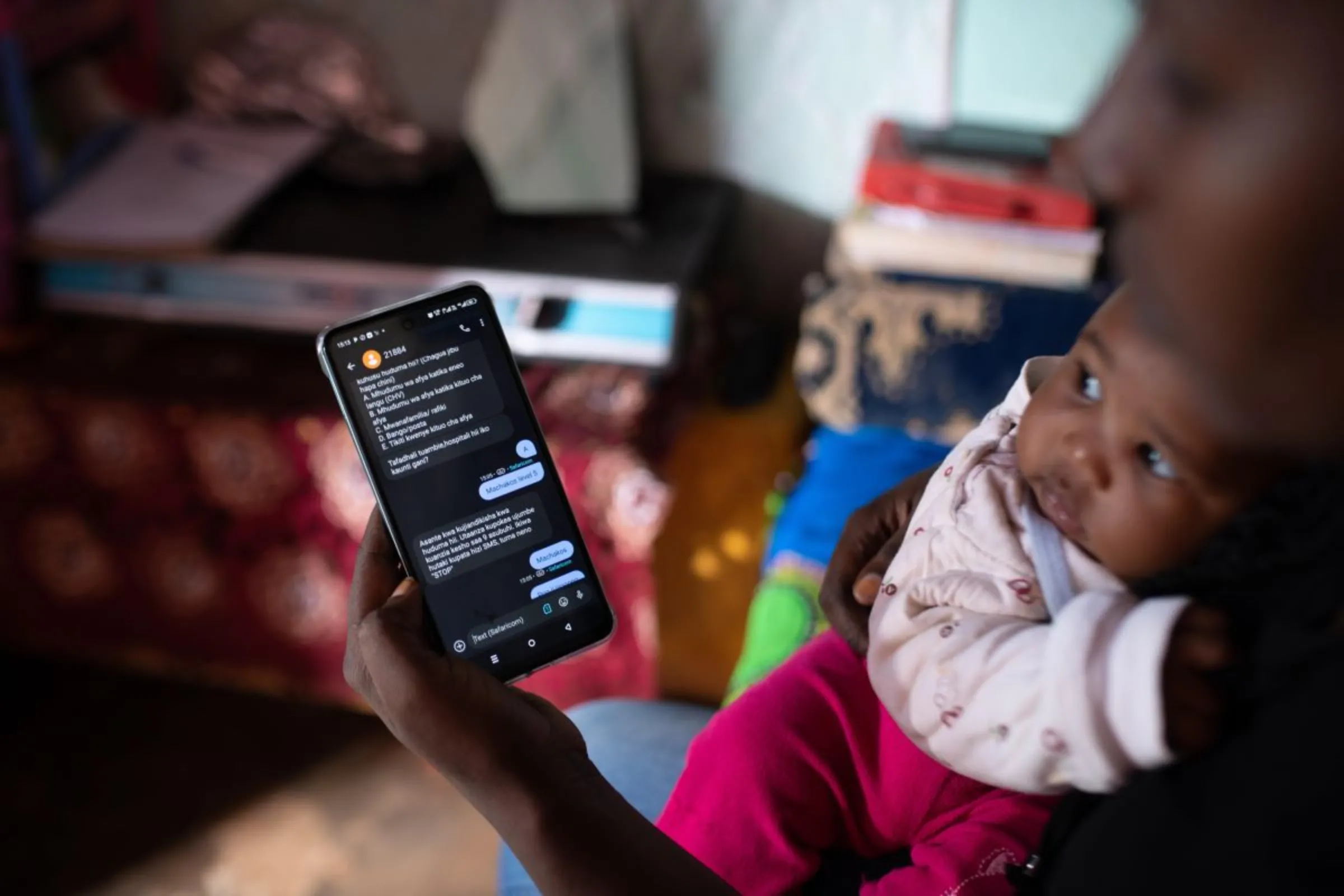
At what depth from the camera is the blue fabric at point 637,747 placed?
0.78 metres

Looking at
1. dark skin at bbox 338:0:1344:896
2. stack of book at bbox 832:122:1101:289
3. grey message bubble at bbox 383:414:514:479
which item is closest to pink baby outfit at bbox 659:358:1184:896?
dark skin at bbox 338:0:1344:896

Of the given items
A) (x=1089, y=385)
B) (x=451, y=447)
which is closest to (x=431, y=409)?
(x=451, y=447)

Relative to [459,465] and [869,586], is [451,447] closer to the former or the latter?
[459,465]

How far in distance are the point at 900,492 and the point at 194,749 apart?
1.44 meters

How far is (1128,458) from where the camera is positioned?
1.17 feet

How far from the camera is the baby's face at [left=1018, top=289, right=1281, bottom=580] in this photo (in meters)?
0.32

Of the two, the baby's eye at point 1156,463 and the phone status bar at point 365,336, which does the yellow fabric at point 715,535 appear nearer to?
the phone status bar at point 365,336

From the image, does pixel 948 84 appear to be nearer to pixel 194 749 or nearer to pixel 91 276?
pixel 91 276

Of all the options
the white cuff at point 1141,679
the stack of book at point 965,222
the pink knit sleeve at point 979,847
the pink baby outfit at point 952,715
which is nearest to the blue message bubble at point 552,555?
the pink baby outfit at point 952,715

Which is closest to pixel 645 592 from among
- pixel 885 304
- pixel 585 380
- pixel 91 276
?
pixel 585 380

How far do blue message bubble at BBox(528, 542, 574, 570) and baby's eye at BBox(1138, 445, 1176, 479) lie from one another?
1.25 feet

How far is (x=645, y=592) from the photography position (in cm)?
140

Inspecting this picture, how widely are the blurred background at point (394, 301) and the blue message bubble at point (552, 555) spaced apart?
1.81 feet

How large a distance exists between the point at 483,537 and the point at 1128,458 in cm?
38
